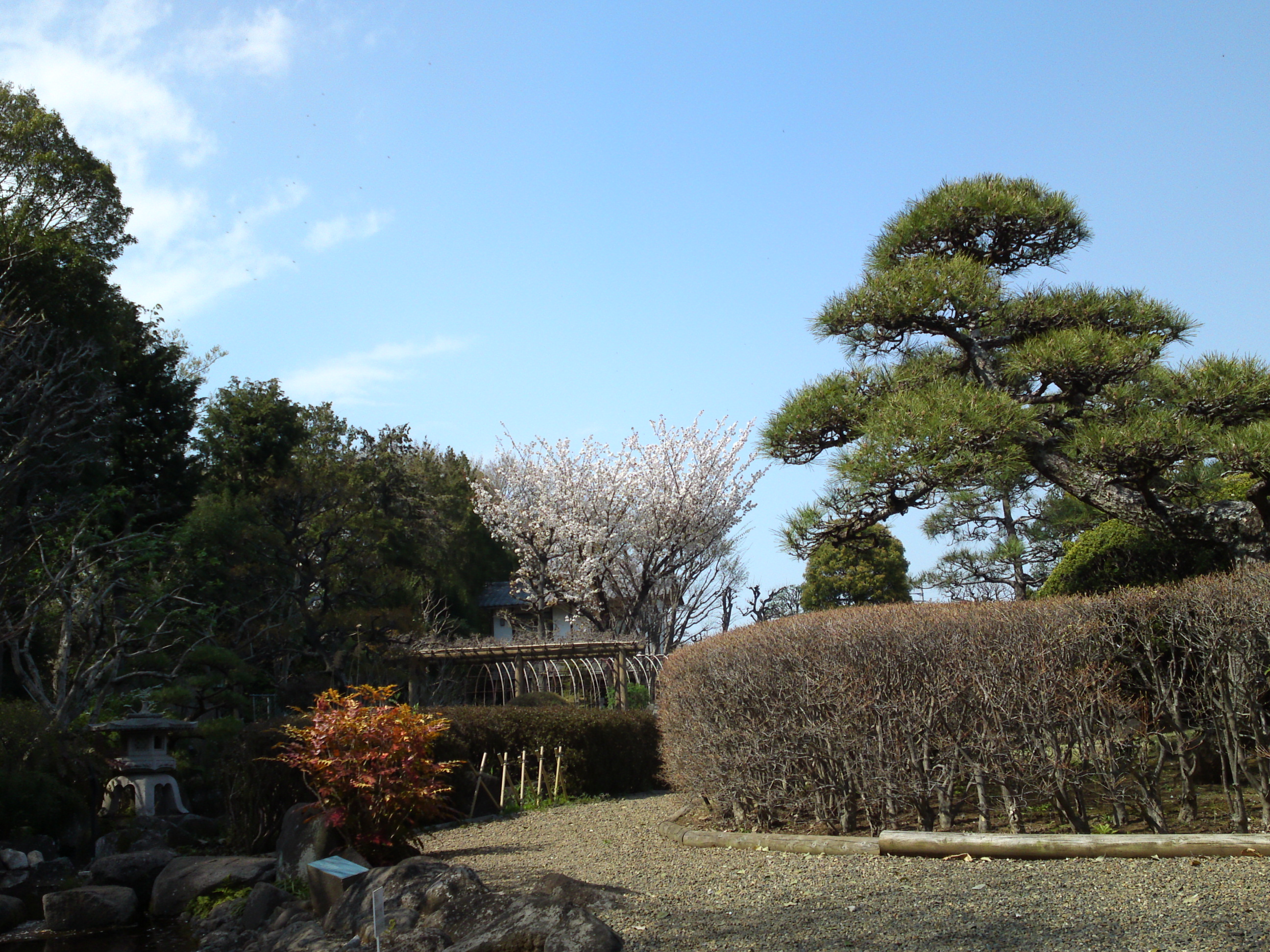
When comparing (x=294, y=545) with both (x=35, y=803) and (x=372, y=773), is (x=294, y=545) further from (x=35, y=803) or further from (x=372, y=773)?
(x=372, y=773)

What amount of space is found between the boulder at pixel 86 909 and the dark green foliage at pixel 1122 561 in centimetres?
840

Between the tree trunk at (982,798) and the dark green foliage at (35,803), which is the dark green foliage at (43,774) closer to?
the dark green foliage at (35,803)

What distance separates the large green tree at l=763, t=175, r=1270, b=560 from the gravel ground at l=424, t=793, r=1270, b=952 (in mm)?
3176

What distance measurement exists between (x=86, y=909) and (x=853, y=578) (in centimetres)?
2262

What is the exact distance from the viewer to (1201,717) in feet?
20.0

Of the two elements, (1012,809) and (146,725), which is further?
(146,725)

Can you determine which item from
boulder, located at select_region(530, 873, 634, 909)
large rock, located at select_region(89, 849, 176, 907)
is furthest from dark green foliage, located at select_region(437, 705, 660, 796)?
boulder, located at select_region(530, 873, 634, 909)

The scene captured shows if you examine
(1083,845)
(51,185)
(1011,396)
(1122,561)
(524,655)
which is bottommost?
(1083,845)

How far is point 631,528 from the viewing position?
952 inches

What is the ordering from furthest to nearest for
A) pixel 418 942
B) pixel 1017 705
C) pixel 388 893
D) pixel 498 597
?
pixel 498 597 → pixel 1017 705 → pixel 388 893 → pixel 418 942

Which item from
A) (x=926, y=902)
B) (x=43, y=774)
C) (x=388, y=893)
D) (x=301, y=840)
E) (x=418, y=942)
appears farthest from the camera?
(x=43, y=774)

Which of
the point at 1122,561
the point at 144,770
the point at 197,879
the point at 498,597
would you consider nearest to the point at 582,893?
the point at 197,879

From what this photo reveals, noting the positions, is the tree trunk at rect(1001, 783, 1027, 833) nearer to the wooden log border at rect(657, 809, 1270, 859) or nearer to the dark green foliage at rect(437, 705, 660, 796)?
the wooden log border at rect(657, 809, 1270, 859)

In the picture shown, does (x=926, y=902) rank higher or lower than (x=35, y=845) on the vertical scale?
higher
